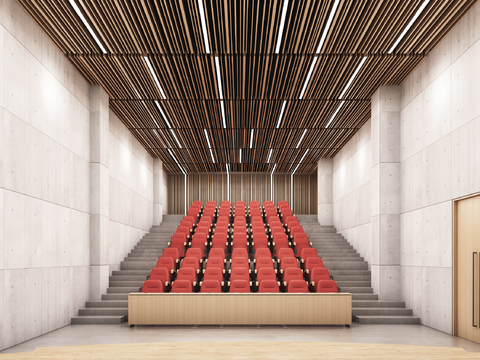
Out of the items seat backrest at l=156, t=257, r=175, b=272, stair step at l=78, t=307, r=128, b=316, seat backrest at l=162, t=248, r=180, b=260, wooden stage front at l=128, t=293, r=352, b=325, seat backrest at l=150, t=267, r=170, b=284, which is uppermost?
seat backrest at l=162, t=248, r=180, b=260

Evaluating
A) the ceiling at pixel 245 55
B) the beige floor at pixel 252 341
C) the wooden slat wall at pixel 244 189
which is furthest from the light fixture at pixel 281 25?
the wooden slat wall at pixel 244 189

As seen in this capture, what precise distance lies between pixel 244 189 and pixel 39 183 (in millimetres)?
13597

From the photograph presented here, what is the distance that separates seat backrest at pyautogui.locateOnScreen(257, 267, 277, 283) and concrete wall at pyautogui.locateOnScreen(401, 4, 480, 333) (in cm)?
251

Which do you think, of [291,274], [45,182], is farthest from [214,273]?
[45,182]

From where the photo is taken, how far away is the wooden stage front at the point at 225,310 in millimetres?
8055

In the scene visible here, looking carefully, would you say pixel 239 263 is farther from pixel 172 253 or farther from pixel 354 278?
pixel 354 278

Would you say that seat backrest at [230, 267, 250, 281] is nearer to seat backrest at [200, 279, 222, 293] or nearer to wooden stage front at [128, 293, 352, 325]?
seat backrest at [200, 279, 222, 293]

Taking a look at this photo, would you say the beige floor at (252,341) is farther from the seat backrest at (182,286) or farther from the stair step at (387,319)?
the seat backrest at (182,286)

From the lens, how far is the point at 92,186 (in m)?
9.39

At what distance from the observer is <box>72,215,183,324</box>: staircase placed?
8633 millimetres

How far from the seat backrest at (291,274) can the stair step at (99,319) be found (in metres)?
3.20

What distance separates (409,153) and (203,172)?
38.4 ft

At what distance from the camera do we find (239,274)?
9750mm

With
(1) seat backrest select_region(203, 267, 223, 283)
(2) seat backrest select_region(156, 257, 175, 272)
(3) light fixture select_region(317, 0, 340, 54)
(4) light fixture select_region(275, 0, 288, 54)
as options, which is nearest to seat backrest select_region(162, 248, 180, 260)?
(2) seat backrest select_region(156, 257, 175, 272)
